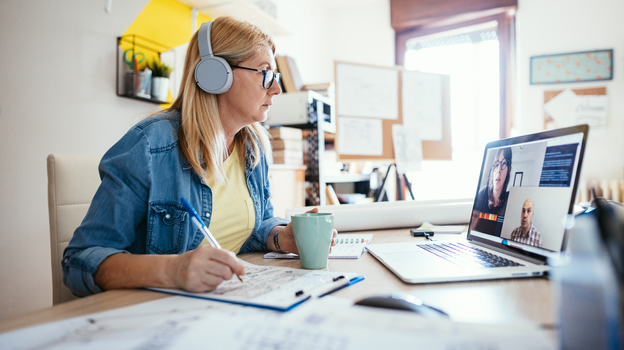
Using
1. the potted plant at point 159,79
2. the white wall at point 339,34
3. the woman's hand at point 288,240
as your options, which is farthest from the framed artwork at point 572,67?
the woman's hand at point 288,240

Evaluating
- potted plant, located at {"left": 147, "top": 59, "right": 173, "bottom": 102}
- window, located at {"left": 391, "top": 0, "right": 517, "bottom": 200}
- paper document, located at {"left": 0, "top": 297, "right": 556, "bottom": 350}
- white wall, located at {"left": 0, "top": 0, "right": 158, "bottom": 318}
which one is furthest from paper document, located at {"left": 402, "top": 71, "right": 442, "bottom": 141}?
paper document, located at {"left": 0, "top": 297, "right": 556, "bottom": 350}

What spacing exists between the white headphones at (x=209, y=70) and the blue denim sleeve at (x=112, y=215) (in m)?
0.24

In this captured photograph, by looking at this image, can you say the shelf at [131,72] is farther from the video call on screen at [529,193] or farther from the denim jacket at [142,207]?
the video call on screen at [529,193]

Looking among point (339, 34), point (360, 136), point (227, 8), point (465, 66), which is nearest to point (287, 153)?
point (360, 136)

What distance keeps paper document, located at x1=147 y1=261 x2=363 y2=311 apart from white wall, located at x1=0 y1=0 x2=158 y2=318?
1.18m

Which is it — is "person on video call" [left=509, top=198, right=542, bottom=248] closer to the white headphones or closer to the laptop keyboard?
the laptop keyboard

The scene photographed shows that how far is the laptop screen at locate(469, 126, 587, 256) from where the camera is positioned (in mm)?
556

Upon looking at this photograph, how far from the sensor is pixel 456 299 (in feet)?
1.49

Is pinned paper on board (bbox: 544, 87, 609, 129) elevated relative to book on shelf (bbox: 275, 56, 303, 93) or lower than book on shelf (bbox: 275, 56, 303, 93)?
lower

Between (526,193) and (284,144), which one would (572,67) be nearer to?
(284,144)

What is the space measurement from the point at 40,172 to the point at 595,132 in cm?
380

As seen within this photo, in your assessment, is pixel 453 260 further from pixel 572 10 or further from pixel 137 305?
pixel 572 10

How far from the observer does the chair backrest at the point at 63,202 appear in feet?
2.86

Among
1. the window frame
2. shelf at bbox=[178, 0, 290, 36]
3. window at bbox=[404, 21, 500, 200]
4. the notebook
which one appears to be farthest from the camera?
window at bbox=[404, 21, 500, 200]
